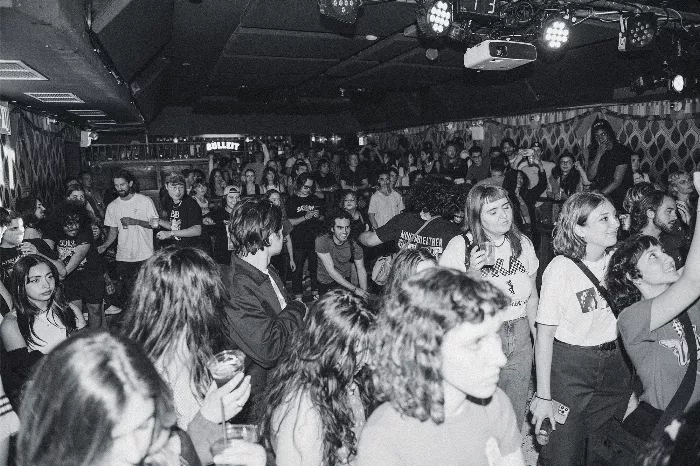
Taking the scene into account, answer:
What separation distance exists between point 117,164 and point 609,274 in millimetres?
11962

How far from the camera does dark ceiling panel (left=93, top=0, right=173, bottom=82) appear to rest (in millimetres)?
3826

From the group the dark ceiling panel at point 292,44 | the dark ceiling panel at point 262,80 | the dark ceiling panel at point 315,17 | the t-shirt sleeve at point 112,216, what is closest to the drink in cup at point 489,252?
the dark ceiling panel at point 315,17

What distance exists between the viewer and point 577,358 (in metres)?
2.46

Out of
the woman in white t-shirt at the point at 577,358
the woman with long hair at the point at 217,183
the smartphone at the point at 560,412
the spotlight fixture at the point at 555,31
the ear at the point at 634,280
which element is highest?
the spotlight fixture at the point at 555,31

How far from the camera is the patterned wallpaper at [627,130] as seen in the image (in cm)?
766

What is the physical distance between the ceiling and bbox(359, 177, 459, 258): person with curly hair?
208 cm

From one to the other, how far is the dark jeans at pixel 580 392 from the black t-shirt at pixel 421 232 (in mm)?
1165

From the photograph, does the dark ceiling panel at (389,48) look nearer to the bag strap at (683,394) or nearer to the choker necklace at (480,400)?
the bag strap at (683,394)

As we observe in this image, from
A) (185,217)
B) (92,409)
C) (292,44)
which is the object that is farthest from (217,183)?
(92,409)

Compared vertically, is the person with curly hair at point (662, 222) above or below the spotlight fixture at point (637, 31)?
below

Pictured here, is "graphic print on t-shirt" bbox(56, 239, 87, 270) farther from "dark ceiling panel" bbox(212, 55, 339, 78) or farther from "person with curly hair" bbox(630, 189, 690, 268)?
"person with curly hair" bbox(630, 189, 690, 268)

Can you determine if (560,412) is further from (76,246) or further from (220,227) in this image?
(220,227)

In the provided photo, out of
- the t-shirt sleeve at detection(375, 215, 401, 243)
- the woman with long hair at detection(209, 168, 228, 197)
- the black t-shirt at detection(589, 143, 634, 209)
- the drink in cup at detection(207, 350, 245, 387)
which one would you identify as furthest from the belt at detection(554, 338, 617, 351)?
→ the woman with long hair at detection(209, 168, 228, 197)

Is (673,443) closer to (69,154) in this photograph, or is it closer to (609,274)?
(609,274)
